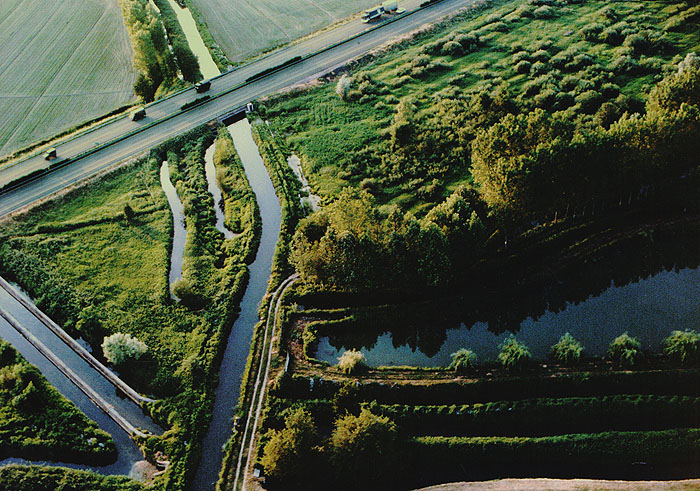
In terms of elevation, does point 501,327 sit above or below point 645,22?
below

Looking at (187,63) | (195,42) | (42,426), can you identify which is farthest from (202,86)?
(42,426)

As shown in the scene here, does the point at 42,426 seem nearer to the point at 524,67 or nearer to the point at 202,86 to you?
the point at 202,86

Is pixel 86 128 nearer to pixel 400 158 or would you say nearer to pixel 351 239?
pixel 400 158

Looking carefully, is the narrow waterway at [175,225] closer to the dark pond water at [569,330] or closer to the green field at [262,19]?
the dark pond water at [569,330]

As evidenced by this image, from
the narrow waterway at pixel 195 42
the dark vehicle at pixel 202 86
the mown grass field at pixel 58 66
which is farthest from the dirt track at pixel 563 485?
the narrow waterway at pixel 195 42

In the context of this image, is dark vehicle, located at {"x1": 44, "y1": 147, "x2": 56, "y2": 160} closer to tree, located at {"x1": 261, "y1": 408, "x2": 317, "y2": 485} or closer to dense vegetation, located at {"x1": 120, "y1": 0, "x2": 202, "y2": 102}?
dense vegetation, located at {"x1": 120, "y1": 0, "x2": 202, "y2": 102}

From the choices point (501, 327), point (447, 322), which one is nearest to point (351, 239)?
point (447, 322)
